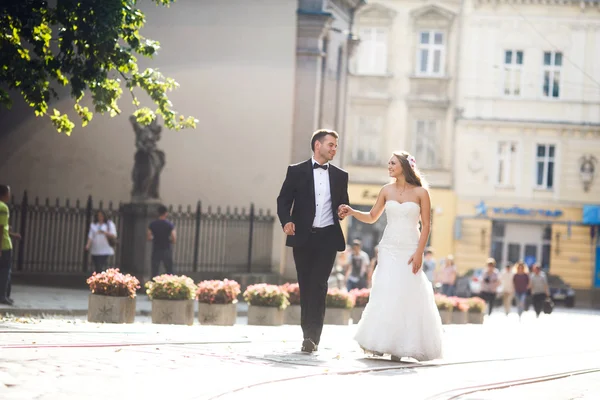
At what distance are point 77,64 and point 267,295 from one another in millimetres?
4699

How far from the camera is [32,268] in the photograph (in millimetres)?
26156

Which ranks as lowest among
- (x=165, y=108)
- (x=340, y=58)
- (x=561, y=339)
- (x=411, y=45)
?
(x=561, y=339)

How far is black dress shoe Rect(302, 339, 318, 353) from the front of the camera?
1079 cm

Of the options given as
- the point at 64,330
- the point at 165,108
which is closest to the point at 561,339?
the point at 165,108

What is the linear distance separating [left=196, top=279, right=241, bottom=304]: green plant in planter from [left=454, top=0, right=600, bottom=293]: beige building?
101ft

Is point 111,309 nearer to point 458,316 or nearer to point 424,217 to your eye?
point 424,217

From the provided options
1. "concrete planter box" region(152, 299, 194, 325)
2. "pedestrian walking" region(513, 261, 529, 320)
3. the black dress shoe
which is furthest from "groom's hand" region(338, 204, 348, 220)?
"pedestrian walking" region(513, 261, 529, 320)

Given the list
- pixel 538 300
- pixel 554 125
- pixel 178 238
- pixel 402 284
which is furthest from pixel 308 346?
pixel 554 125

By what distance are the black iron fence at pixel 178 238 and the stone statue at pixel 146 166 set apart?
0.71 metres

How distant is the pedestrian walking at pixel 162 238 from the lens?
24609 mm

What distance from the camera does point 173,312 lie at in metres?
17.3

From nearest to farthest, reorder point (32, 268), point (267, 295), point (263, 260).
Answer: point (267, 295), point (32, 268), point (263, 260)

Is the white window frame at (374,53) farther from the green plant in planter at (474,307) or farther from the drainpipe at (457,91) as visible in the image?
the green plant in planter at (474,307)

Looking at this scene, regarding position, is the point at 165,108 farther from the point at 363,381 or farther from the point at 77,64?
the point at 363,381
